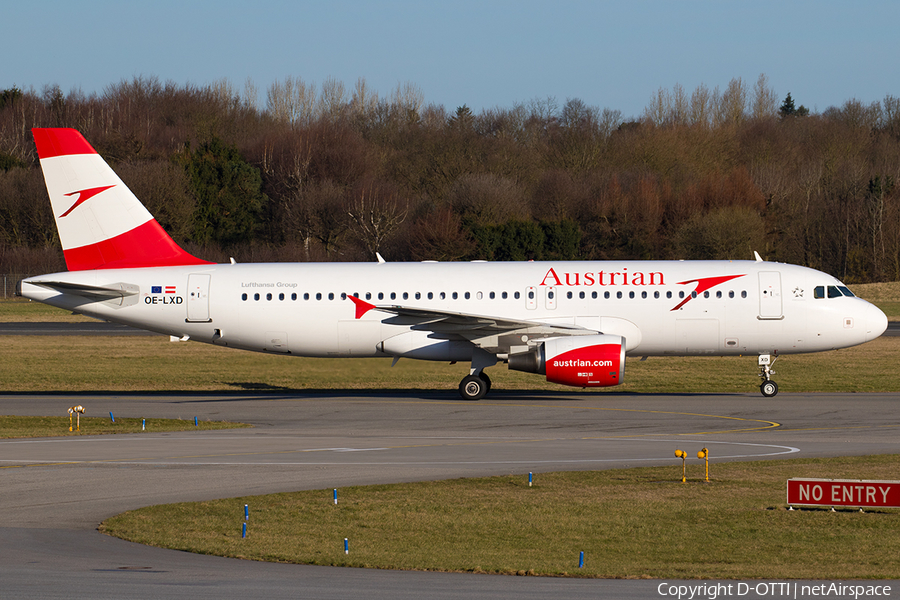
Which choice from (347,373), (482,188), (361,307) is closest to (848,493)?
(361,307)

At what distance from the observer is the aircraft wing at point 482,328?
32.2 meters

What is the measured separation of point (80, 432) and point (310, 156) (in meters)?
90.0

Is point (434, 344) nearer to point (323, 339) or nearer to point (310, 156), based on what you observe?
point (323, 339)

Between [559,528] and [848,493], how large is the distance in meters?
4.48

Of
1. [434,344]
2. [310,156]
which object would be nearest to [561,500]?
[434,344]

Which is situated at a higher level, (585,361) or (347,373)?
(585,361)

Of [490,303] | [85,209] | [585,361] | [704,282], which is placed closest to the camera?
[585,361]

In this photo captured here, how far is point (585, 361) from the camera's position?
31.2 metres

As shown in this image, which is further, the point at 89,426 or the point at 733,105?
the point at 733,105

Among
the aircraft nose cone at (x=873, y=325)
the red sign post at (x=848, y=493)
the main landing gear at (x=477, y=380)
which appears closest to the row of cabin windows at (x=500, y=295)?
the aircraft nose cone at (x=873, y=325)

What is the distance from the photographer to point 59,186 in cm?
3450

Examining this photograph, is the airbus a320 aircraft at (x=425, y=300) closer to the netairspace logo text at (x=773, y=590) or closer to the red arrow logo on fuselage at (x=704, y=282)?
the red arrow logo on fuselage at (x=704, y=282)

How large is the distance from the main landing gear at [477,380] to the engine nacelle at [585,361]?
2.66 m

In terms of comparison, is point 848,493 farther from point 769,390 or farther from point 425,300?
point 425,300
